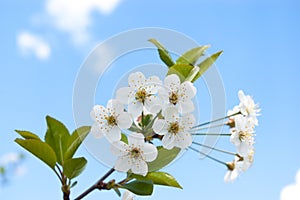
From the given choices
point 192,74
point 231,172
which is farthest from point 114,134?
point 231,172

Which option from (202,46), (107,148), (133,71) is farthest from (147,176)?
(202,46)

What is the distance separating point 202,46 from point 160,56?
0.12 meters

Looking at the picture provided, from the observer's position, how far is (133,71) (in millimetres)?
943

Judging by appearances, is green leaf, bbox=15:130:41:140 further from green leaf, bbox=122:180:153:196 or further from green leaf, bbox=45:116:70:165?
green leaf, bbox=122:180:153:196

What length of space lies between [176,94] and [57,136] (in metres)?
0.32

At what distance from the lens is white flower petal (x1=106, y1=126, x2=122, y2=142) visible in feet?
2.85

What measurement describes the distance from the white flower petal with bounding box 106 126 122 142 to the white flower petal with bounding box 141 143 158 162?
6 centimetres

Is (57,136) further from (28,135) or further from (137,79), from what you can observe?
(137,79)

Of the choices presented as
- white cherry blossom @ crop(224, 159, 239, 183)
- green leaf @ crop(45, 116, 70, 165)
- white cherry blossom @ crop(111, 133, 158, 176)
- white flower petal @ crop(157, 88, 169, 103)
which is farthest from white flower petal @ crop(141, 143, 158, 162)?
white cherry blossom @ crop(224, 159, 239, 183)

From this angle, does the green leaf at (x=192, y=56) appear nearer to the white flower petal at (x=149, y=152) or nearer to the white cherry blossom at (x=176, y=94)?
the white cherry blossom at (x=176, y=94)

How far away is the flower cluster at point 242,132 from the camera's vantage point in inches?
40.8

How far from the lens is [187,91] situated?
0.90 meters

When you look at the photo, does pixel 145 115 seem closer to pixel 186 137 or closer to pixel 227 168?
pixel 186 137

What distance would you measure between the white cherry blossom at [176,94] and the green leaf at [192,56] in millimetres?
137
